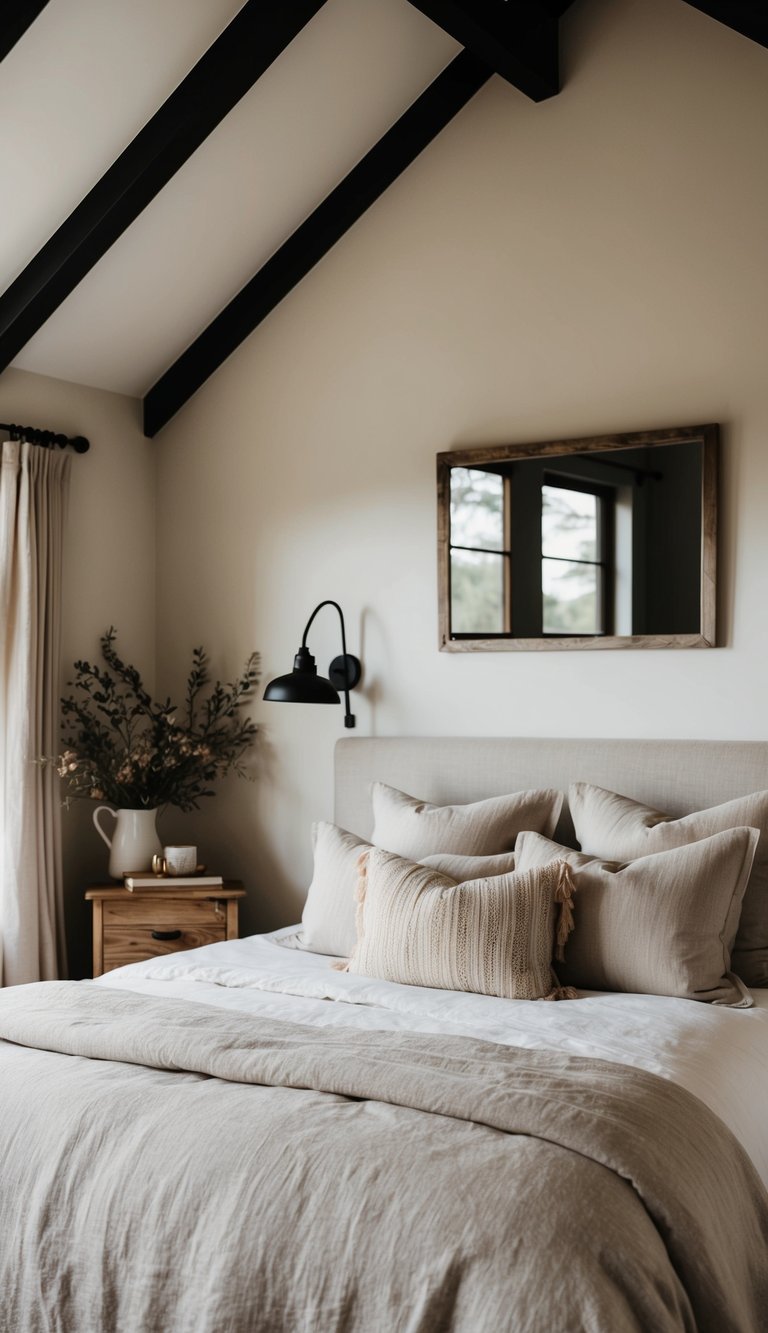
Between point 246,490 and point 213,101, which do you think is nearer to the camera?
point 213,101

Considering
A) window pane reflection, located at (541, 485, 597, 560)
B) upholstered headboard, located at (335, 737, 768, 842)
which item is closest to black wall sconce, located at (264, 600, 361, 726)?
upholstered headboard, located at (335, 737, 768, 842)

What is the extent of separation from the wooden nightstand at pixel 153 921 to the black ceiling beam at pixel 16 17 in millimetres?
2397

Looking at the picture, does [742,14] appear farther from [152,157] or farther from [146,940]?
[146,940]

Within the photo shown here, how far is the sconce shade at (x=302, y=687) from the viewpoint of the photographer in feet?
11.9

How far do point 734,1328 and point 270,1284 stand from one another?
67 centimetres

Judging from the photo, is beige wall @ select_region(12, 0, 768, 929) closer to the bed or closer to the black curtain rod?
the black curtain rod

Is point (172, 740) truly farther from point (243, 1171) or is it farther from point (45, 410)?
point (243, 1171)

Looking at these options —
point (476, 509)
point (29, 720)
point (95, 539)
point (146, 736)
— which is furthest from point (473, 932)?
point (95, 539)

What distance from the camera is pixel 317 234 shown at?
4.10 m

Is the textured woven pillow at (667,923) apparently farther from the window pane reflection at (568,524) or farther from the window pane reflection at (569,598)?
the window pane reflection at (568,524)

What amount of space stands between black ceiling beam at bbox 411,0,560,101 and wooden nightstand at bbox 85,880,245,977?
2614 mm

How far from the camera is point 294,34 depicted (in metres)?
3.32

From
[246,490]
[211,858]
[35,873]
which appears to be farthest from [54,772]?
[246,490]

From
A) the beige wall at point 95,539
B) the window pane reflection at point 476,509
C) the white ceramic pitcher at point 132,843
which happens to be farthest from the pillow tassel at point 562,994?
the beige wall at point 95,539
